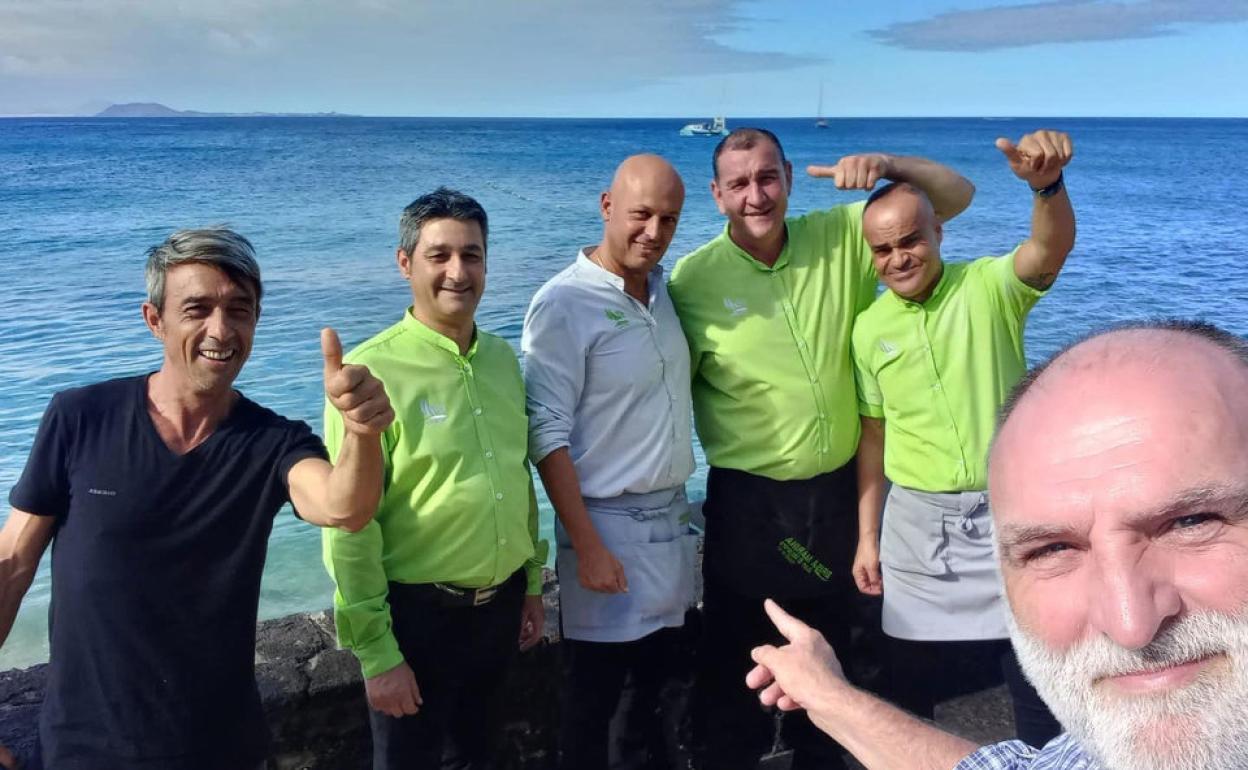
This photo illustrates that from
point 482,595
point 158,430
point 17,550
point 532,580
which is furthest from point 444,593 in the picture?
point 17,550

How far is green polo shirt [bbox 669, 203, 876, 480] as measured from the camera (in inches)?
129

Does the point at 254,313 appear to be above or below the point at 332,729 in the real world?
above

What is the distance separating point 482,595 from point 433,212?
47.4 inches

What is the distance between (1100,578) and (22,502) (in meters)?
2.33

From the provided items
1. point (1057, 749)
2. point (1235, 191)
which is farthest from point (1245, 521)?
point (1235, 191)

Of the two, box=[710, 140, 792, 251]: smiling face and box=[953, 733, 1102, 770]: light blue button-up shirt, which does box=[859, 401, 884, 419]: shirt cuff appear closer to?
box=[710, 140, 792, 251]: smiling face

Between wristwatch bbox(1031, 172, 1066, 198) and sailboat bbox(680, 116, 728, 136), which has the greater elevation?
sailboat bbox(680, 116, 728, 136)

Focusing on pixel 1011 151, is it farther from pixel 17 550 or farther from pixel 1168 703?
pixel 17 550

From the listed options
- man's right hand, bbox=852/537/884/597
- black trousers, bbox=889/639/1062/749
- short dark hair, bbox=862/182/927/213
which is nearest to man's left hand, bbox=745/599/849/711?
black trousers, bbox=889/639/1062/749

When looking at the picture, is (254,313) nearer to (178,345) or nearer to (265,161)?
(178,345)

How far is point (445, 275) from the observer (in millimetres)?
2922

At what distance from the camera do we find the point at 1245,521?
1.22 metres

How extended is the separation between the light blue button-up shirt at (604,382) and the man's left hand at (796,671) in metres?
1.14

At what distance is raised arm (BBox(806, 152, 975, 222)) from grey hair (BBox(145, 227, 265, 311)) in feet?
6.20
